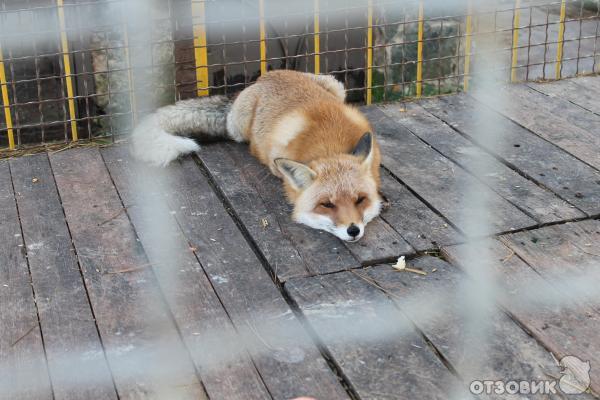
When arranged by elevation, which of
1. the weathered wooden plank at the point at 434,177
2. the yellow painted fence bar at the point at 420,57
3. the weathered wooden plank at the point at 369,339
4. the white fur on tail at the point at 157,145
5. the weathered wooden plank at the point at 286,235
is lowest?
the weathered wooden plank at the point at 369,339

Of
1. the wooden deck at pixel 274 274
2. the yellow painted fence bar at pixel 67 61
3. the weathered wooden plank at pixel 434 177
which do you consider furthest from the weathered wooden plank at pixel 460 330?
the yellow painted fence bar at pixel 67 61

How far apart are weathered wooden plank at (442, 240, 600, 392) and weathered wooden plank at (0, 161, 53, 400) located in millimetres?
1503

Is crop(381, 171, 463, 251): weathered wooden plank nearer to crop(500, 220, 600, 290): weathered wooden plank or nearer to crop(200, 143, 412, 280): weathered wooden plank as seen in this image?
crop(200, 143, 412, 280): weathered wooden plank

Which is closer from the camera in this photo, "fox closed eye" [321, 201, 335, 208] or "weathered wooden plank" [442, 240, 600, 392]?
"weathered wooden plank" [442, 240, 600, 392]

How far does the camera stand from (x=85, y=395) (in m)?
2.38

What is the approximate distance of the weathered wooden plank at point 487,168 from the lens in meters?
3.40

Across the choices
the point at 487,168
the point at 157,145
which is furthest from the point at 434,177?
the point at 157,145

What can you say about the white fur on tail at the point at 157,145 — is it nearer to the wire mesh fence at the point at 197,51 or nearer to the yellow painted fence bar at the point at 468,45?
the wire mesh fence at the point at 197,51

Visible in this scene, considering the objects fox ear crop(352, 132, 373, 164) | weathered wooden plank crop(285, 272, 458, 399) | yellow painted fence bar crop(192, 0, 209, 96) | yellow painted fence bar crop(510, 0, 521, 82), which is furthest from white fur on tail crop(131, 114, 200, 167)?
yellow painted fence bar crop(510, 0, 521, 82)

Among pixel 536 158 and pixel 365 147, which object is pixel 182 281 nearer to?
pixel 365 147

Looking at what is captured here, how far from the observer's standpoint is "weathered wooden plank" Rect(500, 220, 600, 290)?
2.96 metres

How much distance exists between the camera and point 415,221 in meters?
3.38

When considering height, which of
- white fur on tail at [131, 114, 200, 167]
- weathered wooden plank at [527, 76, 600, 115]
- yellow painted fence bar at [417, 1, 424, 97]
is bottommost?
white fur on tail at [131, 114, 200, 167]

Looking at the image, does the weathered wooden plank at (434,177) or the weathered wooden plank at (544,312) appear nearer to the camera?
the weathered wooden plank at (544,312)
